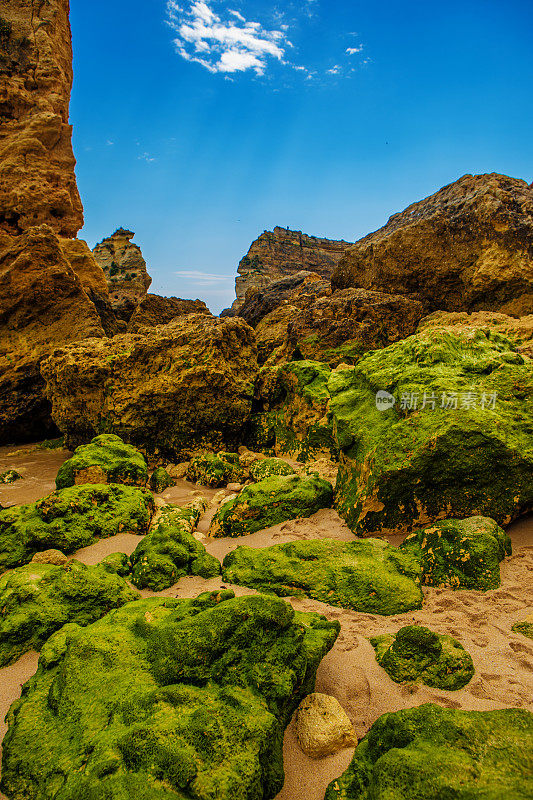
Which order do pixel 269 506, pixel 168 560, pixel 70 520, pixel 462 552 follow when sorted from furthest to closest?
1. pixel 269 506
2. pixel 70 520
3. pixel 168 560
4. pixel 462 552

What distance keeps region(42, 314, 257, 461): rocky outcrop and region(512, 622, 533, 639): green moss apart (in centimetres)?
549

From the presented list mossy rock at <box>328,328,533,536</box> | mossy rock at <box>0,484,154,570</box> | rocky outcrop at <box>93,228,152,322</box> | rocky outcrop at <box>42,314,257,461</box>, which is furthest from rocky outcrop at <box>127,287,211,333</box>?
mossy rock at <box>328,328,533,536</box>

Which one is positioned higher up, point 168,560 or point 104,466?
point 104,466

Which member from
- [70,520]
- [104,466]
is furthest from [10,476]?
[70,520]

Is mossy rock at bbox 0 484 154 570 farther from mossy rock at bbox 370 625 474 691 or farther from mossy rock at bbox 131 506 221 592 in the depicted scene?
mossy rock at bbox 370 625 474 691

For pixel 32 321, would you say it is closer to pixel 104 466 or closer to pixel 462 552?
pixel 104 466

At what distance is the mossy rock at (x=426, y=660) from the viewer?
76.0 inches

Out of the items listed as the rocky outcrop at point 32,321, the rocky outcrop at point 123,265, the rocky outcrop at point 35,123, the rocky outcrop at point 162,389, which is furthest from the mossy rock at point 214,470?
the rocky outcrop at point 123,265

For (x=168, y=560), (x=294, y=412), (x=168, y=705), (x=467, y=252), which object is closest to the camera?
(x=168, y=705)

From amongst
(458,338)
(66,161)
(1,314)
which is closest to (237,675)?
(458,338)

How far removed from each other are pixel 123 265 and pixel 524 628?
28544mm

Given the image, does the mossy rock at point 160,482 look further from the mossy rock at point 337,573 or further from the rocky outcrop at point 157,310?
the rocky outcrop at point 157,310

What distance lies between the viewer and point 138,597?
9.59 feet

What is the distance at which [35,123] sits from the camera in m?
13.7
